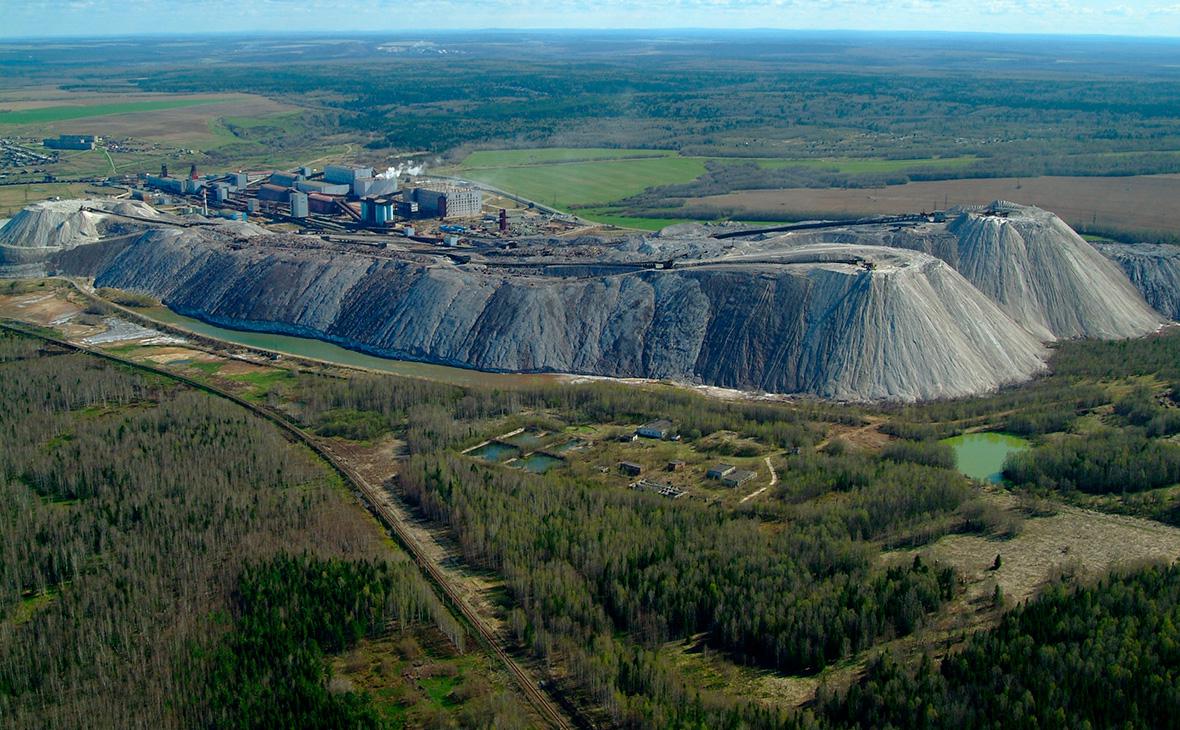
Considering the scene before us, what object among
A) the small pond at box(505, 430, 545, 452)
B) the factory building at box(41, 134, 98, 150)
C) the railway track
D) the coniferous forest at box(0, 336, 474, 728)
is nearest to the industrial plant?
A: the railway track

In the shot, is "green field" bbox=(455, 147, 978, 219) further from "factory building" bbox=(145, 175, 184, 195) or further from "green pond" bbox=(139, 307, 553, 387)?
"green pond" bbox=(139, 307, 553, 387)

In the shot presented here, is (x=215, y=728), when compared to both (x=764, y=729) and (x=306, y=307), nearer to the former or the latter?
(x=764, y=729)

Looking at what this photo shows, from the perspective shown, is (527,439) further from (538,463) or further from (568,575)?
(568,575)

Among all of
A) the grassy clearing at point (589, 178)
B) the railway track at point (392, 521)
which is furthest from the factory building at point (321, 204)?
the railway track at point (392, 521)

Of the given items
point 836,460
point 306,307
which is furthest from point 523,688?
point 306,307

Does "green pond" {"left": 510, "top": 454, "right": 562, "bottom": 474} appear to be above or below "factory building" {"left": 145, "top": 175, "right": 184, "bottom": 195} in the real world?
below

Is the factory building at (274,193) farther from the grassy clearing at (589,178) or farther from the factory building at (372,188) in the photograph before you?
the grassy clearing at (589,178)

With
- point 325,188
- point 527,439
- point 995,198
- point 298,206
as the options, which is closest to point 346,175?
point 325,188
